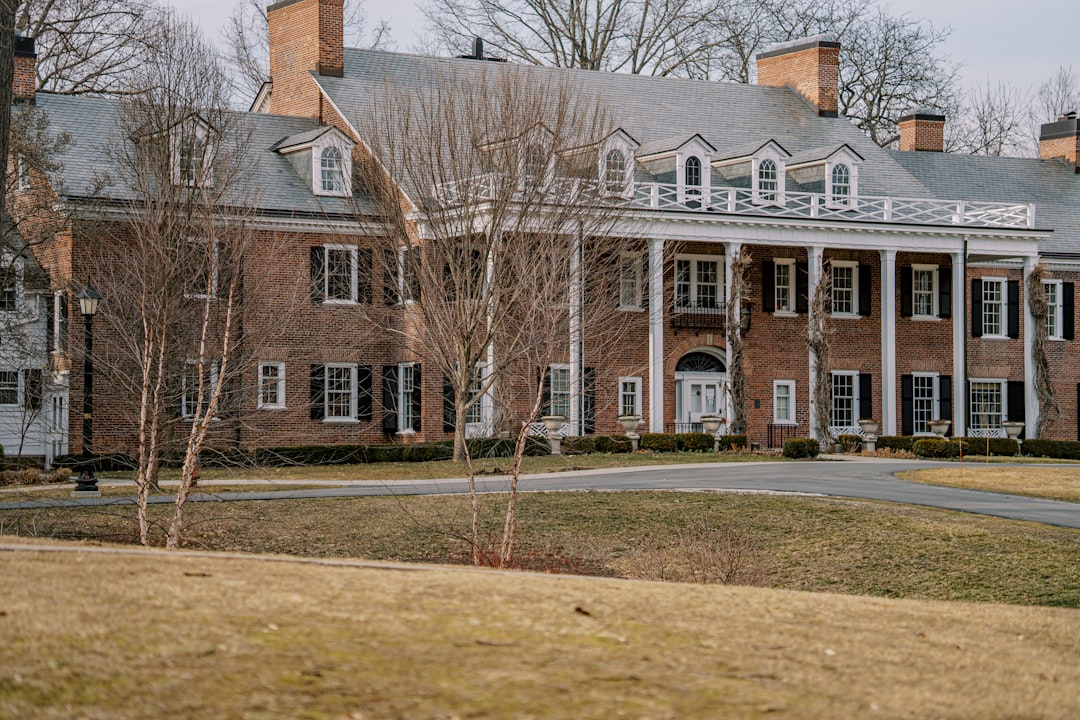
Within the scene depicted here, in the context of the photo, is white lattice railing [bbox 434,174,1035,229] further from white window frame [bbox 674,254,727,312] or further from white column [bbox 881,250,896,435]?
white window frame [bbox 674,254,727,312]

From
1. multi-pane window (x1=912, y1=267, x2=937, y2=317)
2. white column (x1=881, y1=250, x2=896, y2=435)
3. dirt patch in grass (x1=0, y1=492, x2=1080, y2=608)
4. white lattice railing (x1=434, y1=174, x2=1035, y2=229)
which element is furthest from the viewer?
multi-pane window (x1=912, y1=267, x2=937, y2=317)

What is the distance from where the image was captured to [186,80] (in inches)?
802

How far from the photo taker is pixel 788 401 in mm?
37281

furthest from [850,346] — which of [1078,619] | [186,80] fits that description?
[1078,619]

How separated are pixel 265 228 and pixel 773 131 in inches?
637

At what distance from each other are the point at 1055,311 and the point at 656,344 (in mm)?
14250

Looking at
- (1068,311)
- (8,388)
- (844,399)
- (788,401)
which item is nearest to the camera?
(8,388)

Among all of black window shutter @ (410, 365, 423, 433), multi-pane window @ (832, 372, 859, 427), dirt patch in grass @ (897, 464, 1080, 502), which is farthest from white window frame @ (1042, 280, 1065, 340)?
black window shutter @ (410, 365, 423, 433)

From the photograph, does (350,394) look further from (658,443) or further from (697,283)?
(697,283)

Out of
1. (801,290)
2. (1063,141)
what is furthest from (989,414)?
(1063,141)

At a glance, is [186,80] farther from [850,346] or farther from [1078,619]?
[850,346]

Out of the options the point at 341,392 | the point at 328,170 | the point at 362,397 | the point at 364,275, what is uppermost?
the point at 328,170

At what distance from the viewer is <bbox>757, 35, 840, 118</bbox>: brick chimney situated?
4178 cm

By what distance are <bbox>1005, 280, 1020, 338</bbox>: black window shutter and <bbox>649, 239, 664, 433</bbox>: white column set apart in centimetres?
1175
